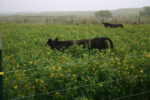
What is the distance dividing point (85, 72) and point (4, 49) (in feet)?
15.7

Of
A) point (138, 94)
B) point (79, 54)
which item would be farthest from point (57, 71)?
point (79, 54)

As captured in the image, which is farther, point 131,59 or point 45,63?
point 45,63

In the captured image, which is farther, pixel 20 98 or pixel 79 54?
pixel 79 54

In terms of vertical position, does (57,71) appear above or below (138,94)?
above

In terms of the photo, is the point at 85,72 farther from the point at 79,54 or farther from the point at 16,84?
the point at 79,54

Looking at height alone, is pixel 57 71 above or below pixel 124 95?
above

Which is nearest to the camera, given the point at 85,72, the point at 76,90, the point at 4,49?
the point at 76,90

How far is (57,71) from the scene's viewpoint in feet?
11.6

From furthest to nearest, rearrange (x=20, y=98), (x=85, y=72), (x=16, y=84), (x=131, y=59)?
(x=131, y=59), (x=85, y=72), (x=16, y=84), (x=20, y=98)

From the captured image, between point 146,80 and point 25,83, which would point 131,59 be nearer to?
point 146,80

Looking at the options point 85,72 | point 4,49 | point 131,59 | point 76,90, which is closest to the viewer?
point 76,90

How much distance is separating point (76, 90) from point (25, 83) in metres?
1.08

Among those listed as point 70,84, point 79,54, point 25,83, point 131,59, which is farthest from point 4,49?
point 131,59

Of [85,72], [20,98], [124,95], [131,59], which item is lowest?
[124,95]
